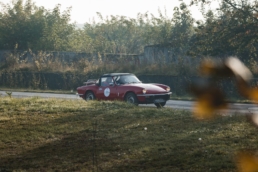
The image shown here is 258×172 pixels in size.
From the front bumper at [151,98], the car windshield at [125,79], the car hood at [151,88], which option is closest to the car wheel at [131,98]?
the front bumper at [151,98]

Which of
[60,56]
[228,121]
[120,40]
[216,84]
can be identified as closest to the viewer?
[216,84]

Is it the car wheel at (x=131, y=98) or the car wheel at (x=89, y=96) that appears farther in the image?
the car wheel at (x=89, y=96)

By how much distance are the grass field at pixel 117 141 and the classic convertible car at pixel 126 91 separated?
17.5ft

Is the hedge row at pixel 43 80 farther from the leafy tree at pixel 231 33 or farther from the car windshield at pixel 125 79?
the car windshield at pixel 125 79

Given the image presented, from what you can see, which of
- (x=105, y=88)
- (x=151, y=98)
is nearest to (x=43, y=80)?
(x=105, y=88)

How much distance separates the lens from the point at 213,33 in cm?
2755

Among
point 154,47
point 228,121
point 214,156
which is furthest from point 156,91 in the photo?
point 154,47

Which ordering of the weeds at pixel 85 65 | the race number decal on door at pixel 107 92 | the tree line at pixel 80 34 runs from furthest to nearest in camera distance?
1. the tree line at pixel 80 34
2. the weeds at pixel 85 65
3. the race number decal on door at pixel 107 92

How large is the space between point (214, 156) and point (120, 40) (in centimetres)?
5569

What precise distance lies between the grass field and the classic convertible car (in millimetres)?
5346

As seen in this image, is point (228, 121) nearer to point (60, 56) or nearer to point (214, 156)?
point (214, 156)

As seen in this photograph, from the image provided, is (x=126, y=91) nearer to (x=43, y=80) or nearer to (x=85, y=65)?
(x=43, y=80)

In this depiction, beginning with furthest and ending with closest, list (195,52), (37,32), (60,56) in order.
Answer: (37,32) → (60,56) → (195,52)

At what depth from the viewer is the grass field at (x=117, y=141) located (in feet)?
25.5
